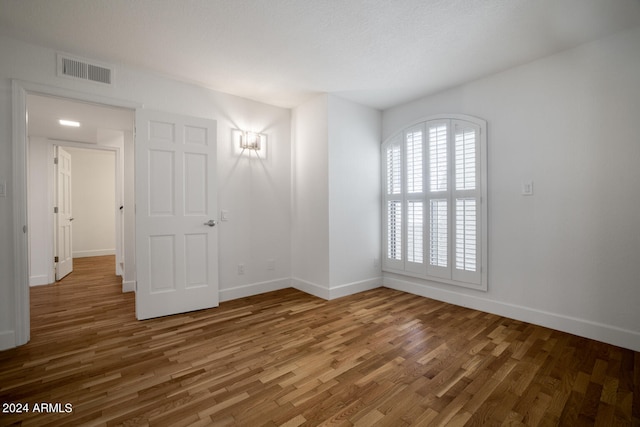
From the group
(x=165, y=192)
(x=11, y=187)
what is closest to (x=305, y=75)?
(x=165, y=192)

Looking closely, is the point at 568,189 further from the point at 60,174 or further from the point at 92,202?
the point at 92,202

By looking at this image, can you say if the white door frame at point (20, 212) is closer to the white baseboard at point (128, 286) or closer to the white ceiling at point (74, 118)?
the white ceiling at point (74, 118)

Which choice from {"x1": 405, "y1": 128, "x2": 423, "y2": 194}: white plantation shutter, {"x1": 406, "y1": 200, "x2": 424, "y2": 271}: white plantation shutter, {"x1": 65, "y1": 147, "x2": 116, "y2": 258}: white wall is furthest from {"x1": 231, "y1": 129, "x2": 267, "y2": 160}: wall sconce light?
{"x1": 65, "y1": 147, "x2": 116, "y2": 258}: white wall

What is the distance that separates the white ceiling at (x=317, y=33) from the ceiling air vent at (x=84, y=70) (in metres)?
0.07

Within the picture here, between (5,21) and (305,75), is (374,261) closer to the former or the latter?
(305,75)

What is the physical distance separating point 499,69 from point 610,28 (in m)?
0.82

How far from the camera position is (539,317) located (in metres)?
2.76

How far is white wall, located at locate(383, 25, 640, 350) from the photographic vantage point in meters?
2.35

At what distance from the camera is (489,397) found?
1.71 meters

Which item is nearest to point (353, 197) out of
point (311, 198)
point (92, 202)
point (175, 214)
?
point (311, 198)

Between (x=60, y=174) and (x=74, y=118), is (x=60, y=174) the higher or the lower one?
the lower one

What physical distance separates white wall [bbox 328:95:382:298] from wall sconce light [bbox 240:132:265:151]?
0.98m

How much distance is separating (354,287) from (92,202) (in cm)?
729

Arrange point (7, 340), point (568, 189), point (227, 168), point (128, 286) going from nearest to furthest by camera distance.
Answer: point (7, 340) → point (568, 189) → point (227, 168) → point (128, 286)
